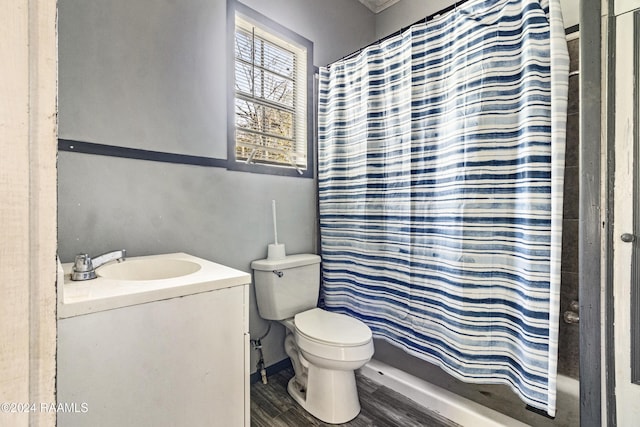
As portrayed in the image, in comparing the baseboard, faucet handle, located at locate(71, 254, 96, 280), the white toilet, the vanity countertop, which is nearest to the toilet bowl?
the white toilet

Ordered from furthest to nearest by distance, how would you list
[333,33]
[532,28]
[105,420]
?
1. [333,33]
2. [532,28]
3. [105,420]

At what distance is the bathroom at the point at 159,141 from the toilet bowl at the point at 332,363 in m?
0.40

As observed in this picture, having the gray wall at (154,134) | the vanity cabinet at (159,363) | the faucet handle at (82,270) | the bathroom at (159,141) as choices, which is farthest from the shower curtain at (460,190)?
the faucet handle at (82,270)

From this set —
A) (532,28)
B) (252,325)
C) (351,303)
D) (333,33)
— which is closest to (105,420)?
(252,325)

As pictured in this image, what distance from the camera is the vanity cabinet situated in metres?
0.78

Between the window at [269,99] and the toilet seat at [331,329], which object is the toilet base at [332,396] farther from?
the window at [269,99]

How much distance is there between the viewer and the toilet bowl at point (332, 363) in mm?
1399

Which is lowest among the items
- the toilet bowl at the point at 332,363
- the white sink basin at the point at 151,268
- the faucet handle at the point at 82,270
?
the toilet bowl at the point at 332,363

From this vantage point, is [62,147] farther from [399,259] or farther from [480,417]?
[480,417]

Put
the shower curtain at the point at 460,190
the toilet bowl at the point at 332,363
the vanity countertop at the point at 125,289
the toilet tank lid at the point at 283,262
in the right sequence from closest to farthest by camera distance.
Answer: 1. the vanity countertop at the point at 125,289
2. the shower curtain at the point at 460,190
3. the toilet bowl at the point at 332,363
4. the toilet tank lid at the point at 283,262

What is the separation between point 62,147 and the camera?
3.83ft

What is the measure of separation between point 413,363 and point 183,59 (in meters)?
2.10

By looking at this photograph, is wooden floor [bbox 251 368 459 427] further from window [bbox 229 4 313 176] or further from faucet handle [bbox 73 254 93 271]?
window [bbox 229 4 313 176]

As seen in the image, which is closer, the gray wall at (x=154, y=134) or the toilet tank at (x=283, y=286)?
the gray wall at (x=154, y=134)
